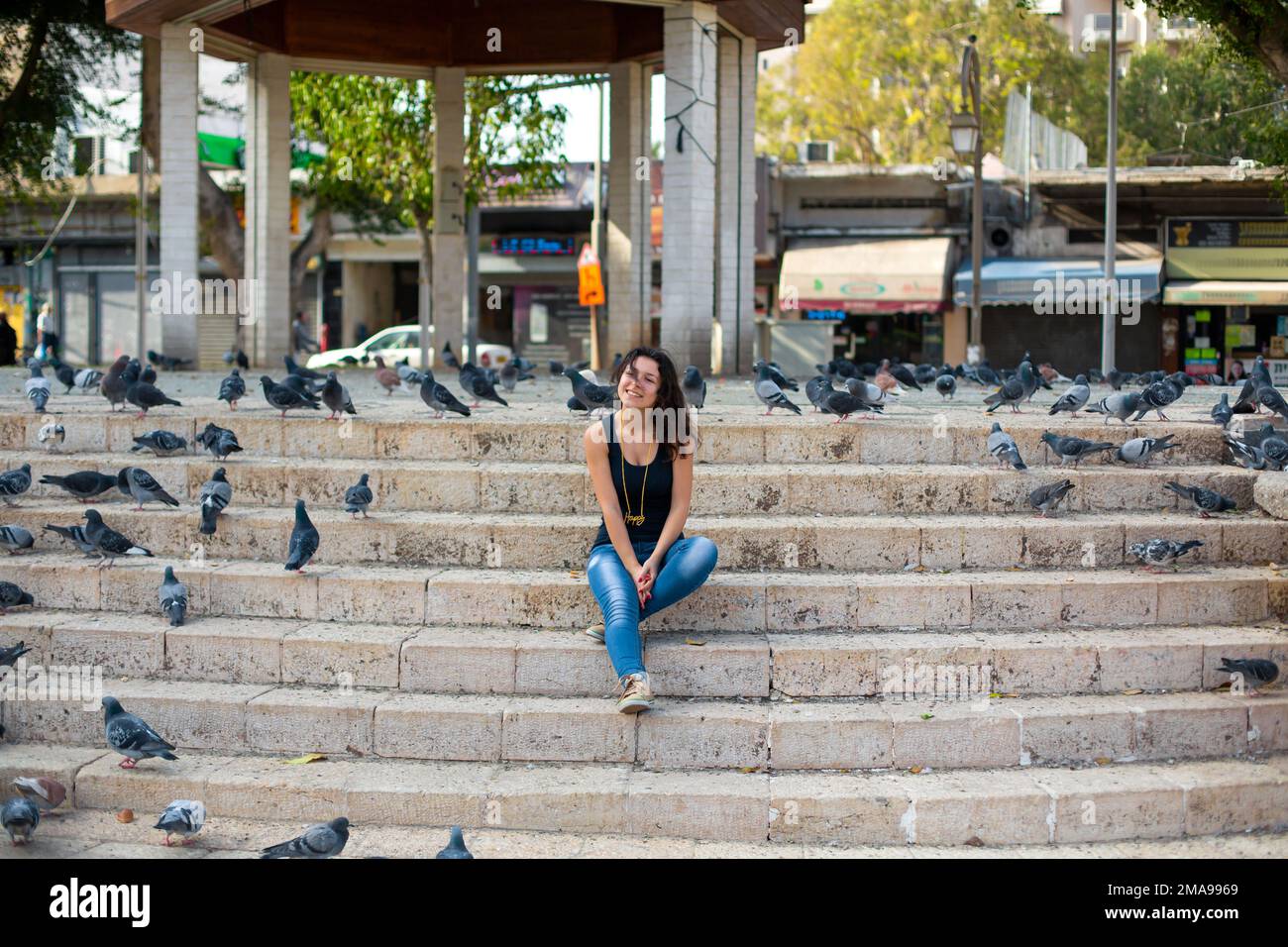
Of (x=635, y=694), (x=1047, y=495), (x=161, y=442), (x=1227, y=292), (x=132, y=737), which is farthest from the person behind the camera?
(x=1227, y=292)

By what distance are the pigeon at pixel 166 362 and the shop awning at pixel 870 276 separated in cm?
1732

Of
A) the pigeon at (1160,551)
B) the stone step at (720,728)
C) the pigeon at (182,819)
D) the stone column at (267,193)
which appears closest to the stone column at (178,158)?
the stone column at (267,193)

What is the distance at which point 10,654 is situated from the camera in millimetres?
7062

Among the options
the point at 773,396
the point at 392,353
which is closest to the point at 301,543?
the point at 773,396

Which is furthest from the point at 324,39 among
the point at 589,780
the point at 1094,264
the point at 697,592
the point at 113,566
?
the point at 1094,264

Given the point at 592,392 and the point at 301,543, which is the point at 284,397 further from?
the point at 301,543

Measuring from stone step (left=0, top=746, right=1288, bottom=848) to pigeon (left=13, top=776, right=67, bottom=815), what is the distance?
0.52 ft

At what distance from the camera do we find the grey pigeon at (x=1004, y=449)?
8.52m

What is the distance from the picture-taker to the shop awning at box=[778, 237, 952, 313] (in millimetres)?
31156

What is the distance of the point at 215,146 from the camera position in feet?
74.4

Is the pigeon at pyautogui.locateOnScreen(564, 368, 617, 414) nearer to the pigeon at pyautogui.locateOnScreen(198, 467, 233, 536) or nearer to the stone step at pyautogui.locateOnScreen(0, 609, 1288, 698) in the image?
the pigeon at pyautogui.locateOnScreen(198, 467, 233, 536)

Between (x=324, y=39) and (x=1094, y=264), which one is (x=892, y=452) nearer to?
(x=324, y=39)

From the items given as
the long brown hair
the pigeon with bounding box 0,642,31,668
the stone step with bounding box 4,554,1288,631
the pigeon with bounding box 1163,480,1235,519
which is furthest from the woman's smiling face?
the pigeon with bounding box 1163,480,1235,519

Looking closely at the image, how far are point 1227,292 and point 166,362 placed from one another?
71.9ft
